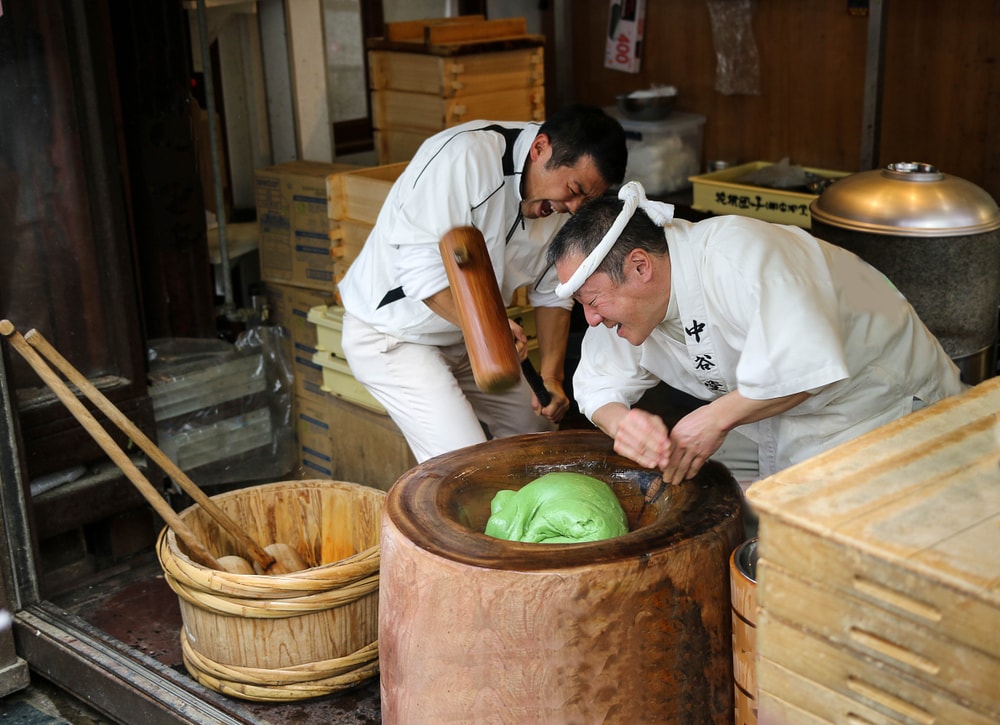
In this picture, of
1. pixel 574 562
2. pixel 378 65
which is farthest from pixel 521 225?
pixel 378 65

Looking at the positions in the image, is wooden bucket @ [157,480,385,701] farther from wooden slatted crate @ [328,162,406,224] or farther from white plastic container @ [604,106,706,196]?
white plastic container @ [604,106,706,196]

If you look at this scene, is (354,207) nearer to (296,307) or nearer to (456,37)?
(296,307)

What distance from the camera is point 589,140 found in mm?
3400

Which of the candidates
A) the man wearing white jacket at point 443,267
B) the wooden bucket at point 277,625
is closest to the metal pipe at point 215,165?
the man wearing white jacket at point 443,267

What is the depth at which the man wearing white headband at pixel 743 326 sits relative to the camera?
2684mm

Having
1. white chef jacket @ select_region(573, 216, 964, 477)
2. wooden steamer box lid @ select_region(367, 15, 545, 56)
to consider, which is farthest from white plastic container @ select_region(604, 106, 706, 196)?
white chef jacket @ select_region(573, 216, 964, 477)

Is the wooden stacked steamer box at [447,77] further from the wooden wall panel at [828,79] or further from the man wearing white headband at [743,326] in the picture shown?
the man wearing white headband at [743,326]

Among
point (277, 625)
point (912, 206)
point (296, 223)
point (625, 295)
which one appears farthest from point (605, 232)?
point (296, 223)

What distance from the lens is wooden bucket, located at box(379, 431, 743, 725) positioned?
98.0 inches

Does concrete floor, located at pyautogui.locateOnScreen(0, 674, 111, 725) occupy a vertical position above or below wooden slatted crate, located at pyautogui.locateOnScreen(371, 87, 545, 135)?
below

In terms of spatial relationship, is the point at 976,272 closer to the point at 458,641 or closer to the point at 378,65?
the point at 458,641

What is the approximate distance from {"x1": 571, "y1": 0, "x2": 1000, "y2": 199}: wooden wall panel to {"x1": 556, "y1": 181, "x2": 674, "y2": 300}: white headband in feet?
10.4

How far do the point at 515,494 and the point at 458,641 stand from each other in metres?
0.50

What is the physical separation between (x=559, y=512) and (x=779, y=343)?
69cm
